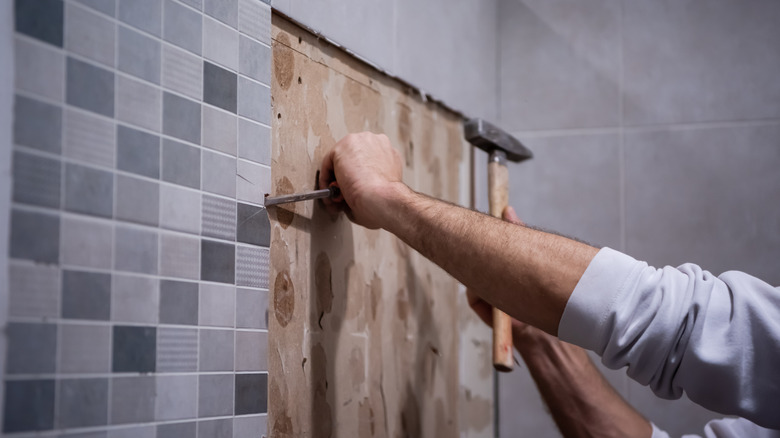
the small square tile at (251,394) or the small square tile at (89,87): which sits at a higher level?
the small square tile at (89,87)

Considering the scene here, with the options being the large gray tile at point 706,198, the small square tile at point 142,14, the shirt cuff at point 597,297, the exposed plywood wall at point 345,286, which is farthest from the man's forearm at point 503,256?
the large gray tile at point 706,198

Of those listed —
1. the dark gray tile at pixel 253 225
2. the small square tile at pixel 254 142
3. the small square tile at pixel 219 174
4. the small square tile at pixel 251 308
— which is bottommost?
the small square tile at pixel 251 308

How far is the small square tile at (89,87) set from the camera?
62cm

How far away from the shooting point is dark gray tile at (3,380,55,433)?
55 cm

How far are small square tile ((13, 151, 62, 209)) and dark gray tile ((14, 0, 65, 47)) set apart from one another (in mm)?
101

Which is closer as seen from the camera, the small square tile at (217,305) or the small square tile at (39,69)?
the small square tile at (39,69)

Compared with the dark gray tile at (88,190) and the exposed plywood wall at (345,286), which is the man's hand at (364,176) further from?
the dark gray tile at (88,190)

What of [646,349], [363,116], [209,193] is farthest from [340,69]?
[646,349]

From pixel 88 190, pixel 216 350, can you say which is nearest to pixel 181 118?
pixel 88 190

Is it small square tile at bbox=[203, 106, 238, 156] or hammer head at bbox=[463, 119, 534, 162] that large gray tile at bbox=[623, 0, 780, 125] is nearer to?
hammer head at bbox=[463, 119, 534, 162]

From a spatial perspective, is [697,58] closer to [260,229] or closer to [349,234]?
[349,234]

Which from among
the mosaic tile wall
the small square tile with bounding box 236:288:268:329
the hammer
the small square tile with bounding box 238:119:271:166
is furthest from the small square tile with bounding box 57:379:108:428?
the hammer

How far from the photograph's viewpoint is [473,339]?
5.02 feet

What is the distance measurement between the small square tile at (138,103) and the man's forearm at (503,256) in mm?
335
